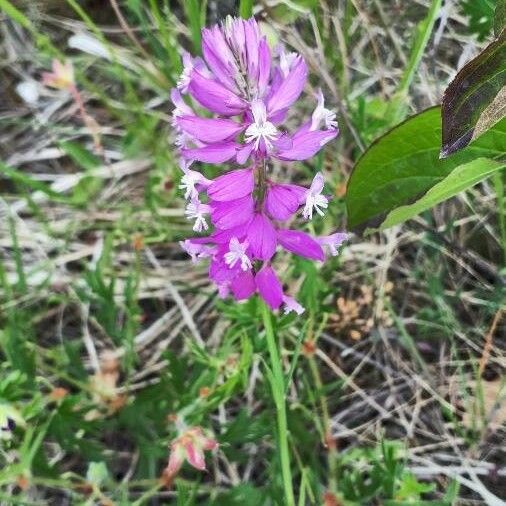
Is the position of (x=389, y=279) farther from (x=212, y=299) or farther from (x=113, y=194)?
(x=113, y=194)

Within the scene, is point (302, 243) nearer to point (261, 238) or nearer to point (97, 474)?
point (261, 238)

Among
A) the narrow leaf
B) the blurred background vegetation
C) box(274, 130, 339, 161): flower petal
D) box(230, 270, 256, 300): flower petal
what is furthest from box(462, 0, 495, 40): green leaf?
box(230, 270, 256, 300): flower petal

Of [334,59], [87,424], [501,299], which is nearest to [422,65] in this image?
[334,59]

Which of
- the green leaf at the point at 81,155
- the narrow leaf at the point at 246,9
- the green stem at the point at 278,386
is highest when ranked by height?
the narrow leaf at the point at 246,9

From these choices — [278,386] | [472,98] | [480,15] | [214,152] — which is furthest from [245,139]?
[480,15]

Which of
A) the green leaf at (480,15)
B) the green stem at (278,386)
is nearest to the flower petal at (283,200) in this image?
the green stem at (278,386)

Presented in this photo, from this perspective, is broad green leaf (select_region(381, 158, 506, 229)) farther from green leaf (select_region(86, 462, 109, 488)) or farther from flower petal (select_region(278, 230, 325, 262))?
green leaf (select_region(86, 462, 109, 488))

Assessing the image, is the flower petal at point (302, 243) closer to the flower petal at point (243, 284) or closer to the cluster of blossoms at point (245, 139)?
the cluster of blossoms at point (245, 139)

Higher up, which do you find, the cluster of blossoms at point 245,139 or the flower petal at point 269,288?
the cluster of blossoms at point 245,139
